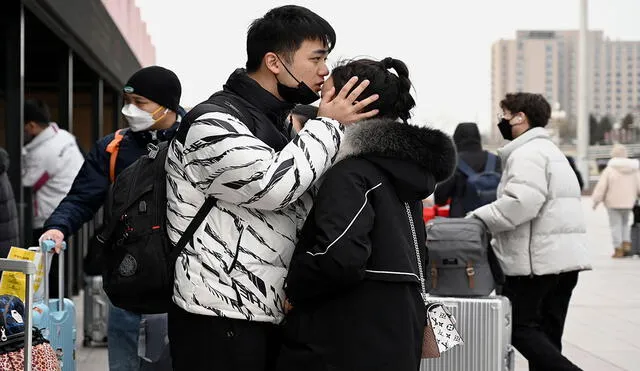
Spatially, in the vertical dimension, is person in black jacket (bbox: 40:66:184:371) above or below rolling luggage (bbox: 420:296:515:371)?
above

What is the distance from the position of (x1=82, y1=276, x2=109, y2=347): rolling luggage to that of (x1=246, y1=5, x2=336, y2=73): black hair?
5262 mm

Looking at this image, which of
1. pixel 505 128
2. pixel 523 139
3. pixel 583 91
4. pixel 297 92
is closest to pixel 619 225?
pixel 505 128

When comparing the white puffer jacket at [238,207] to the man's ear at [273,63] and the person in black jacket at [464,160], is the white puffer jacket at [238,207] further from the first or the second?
the person in black jacket at [464,160]

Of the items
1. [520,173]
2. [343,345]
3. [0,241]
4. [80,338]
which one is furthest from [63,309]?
[80,338]

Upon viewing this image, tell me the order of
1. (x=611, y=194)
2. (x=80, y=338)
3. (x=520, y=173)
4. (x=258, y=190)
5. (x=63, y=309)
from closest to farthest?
(x=258, y=190)
(x=63, y=309)
(x=520, y=173)
(x=80, y=338)
(x=611, y=194)

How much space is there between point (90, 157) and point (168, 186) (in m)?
1.88

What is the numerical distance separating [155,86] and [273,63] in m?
1.74

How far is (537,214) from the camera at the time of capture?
5801mm

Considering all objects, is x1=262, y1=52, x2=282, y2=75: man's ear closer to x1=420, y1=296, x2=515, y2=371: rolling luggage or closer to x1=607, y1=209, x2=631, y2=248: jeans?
x1=420, y1=296, x2=515, y2=371: rolling luggage

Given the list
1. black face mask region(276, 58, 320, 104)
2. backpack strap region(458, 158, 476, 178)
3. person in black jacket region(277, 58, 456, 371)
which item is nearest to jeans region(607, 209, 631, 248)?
backpack strap region(458, 158, 476, 178)

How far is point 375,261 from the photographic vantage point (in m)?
2.97

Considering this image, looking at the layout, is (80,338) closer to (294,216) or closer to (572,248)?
(572,248)

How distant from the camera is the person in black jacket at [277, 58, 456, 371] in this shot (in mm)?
2867

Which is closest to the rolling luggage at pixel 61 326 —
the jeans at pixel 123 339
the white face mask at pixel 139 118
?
the jeans at pixel 123 339
